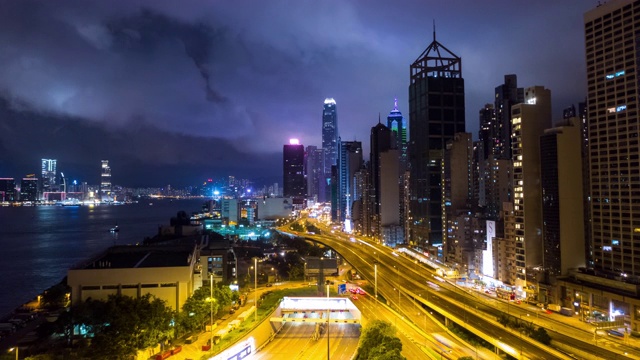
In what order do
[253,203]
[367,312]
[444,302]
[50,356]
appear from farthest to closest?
[253,203], [444,302], [367,312], [50,356]

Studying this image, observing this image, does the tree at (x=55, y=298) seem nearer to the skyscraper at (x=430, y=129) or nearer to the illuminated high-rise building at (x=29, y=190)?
the skyscraper at (x=430, y=129)

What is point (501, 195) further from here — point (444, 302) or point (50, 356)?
point (50, 356)

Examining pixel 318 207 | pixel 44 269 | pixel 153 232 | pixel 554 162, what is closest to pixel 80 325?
→ pixel 554 162

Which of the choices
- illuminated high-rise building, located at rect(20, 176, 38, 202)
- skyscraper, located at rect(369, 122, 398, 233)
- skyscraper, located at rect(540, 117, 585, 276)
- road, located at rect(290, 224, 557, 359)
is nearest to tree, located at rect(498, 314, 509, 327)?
road, located at rect(290, 224, 557, 359)

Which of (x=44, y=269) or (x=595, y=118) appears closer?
(x=595, y=118)

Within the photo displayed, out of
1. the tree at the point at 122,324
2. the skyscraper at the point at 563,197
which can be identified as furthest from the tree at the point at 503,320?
the tree at the point at 122,324

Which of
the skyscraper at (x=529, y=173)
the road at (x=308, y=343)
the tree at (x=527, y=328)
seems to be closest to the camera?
the road at (x=308, y=343)

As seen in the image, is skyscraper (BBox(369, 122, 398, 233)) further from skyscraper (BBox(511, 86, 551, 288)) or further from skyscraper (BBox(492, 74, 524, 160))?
skyscraper (BBox(511, 86, 551, 288))
